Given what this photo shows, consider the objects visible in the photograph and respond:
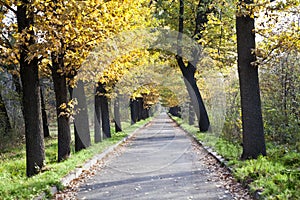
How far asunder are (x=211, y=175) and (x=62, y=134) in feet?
18.5

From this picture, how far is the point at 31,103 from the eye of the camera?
9.91 meters

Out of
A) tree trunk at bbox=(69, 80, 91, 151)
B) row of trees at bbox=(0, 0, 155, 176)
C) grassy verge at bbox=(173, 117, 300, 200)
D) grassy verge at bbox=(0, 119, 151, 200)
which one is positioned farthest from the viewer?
tree trunk at bbox=(69, 80, 91, 151)

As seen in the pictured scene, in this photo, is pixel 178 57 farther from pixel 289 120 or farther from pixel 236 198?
pixel 236 198

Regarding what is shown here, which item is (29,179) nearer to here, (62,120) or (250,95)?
(62,120)

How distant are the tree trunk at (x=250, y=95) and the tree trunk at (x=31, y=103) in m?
5.66

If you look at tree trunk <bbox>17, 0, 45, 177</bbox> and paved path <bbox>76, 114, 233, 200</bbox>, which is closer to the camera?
paved path <bbox>76, 114, 233, 200</bbox>

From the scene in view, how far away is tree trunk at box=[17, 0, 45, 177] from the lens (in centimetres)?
970

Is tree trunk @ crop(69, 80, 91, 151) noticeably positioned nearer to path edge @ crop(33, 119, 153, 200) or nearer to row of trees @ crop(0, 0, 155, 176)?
path edge @ crop(33, 119, 153, 200)

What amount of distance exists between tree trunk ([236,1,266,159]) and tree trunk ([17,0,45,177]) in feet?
18.6

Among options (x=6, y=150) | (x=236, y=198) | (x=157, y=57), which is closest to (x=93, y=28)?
(x=236, y=198)

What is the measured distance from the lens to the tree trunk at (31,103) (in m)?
9.70

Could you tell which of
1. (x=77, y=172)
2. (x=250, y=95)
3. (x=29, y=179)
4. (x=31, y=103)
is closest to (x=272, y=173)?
(x=250, y=95)

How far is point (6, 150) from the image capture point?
1800 centimetres

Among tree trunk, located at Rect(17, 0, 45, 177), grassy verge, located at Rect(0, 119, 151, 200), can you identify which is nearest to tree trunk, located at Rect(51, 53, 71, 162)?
grassy verge, located at Rect(0, 119, 151, 200)
